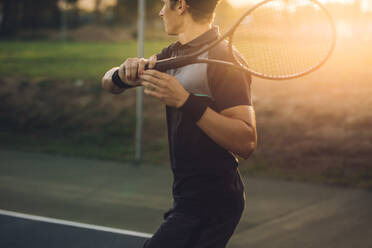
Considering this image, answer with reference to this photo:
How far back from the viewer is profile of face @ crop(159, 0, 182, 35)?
2693mm

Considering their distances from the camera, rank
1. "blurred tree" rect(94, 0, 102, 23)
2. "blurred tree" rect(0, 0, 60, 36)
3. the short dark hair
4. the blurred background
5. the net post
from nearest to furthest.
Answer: the short dark hair → the net post → the blurred background → "blurred tree" rect(0, 0, 60, 36) → "blurred tree" rect(94, 0, 102, 23)

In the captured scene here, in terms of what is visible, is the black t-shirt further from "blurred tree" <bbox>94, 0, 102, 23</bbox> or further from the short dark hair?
"blurred tree" <bbox>94, 0, 102, 23</bbox>

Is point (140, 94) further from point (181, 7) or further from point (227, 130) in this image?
point (227, 130)

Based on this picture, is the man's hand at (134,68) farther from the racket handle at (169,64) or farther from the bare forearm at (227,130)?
the bare forearm at (227,130)

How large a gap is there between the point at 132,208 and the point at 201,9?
148 inches

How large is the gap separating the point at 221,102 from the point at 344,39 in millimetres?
8330

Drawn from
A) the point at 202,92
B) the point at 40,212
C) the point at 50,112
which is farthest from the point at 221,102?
the point at 50,112

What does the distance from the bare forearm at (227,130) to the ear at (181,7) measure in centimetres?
50

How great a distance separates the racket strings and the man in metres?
0.32

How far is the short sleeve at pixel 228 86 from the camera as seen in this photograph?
253cm

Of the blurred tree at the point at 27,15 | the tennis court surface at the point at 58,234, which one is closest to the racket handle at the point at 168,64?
the tennis court surface at the point at 58,234

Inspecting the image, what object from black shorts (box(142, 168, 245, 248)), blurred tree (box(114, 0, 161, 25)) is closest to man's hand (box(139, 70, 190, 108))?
black shorts (box(142, 168, 245, 248))

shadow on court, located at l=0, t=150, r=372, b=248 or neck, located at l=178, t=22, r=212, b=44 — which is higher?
neck, located at l=178, t=22, r=212, b=44

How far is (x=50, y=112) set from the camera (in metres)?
11.7
